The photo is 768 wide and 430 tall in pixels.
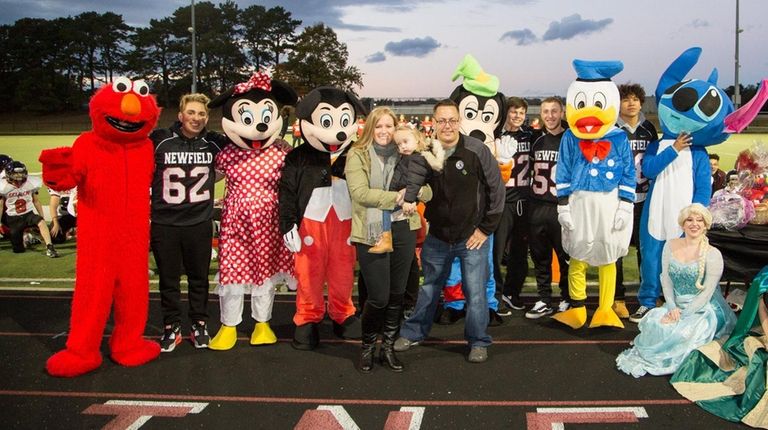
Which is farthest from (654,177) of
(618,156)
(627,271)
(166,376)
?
(166,376)

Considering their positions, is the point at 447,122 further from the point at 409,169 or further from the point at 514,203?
the point at 514,203

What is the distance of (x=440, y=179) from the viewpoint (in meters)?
4.15

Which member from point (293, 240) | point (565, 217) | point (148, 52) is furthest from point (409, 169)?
point (148, 52)

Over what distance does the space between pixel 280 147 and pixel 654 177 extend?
2.82m

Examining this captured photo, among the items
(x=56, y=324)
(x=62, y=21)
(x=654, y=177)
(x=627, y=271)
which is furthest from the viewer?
(x=62, y=21)

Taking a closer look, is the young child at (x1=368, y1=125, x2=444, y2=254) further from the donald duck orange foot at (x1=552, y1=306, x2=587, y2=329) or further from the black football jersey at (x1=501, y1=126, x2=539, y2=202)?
the donald duck orange foot at (x1=552, y1=306, x2=587, y2=329)

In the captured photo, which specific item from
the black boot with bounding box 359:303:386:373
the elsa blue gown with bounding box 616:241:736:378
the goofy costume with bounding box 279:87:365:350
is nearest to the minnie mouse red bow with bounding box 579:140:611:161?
the elsa blue gown with bounding box 616:241:736:378

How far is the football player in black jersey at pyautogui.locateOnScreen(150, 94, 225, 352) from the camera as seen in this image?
4.42m

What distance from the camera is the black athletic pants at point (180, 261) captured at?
4457 millimetres

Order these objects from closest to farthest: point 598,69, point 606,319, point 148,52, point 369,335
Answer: point 369,335, point 598,69, point 606,319, point 148,52

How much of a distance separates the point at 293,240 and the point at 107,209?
3.97 ft

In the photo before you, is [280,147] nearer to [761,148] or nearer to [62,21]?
[761,148]

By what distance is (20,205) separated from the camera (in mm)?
8516

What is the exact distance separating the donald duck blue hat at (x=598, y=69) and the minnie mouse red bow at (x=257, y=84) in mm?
2298
